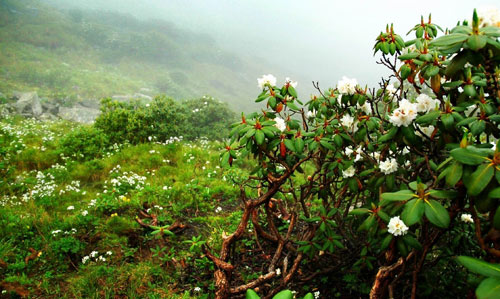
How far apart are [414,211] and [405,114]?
0.63m

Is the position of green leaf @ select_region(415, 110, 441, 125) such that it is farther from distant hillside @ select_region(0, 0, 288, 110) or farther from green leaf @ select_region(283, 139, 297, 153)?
distant hillside @ select_region(0, 0, 288, 110)

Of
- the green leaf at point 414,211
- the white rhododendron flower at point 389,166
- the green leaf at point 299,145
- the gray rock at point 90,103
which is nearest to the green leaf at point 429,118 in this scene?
the white rhododendron flower at point 389,166

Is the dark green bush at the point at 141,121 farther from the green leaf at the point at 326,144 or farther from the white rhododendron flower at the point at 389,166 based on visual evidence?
the white rhododendron flower at the point at 389,166

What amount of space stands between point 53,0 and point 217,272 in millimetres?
55906

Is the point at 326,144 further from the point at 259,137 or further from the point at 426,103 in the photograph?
the point at 426,103

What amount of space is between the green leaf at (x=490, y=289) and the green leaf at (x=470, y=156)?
0.49 m

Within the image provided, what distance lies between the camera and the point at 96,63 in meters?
33.5

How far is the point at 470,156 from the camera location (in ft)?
4.50

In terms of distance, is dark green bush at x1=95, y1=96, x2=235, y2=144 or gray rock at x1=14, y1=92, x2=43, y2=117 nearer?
dark green bush at x1=95, y1=96, x2=235, y2=144

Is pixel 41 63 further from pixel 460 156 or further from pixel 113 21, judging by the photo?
pixel 460 156

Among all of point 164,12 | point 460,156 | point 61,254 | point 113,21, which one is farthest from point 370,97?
point 164,12

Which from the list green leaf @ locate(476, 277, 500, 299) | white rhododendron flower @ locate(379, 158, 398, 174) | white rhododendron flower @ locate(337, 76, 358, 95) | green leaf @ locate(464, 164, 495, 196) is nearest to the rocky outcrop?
white rhododendron flower @ locate(337, 76, 358, 95)

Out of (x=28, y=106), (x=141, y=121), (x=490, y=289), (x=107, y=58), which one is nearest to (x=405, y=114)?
(x=490, y=289)

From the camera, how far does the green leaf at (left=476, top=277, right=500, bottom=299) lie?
41.6 inches
